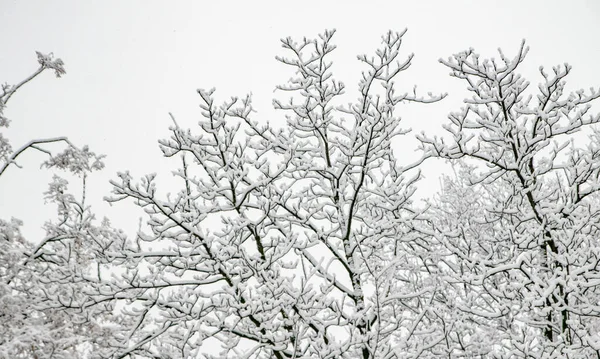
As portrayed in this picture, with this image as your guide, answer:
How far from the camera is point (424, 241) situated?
5023 millimetres

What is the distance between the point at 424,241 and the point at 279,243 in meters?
1.84

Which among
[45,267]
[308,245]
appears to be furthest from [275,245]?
[45,267]

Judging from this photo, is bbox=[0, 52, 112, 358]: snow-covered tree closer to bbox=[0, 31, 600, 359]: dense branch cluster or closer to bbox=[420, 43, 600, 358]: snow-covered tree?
bbox=[0, 31, 600, 359]: dense branch cluster

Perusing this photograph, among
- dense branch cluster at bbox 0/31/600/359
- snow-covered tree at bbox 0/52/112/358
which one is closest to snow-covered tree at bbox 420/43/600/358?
dense branch cluster at bbox 0/31/600/359

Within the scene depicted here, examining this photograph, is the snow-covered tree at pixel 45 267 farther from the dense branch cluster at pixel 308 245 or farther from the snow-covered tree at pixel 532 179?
the snow-covered tree at pixel 532 179

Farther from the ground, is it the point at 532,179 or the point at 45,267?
the point at 532,179

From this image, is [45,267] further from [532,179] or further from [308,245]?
[532,179]

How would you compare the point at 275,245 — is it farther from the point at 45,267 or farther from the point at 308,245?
the point at 45,267

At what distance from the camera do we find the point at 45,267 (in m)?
4.49

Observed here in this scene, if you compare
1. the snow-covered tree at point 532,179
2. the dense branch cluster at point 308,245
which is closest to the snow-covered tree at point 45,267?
the dense branch cluster at point 308,245

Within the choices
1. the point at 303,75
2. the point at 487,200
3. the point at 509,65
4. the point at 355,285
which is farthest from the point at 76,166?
the point at 487,200

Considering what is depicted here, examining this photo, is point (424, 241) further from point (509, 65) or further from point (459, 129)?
point (509, 65)

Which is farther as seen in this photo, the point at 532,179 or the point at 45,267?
the point at 45,267

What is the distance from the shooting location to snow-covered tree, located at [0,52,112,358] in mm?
3889
